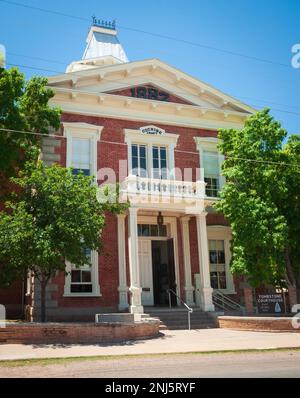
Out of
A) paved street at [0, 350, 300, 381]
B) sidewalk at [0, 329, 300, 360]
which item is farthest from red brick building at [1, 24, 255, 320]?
paved street at [0, 350, 300, 381]

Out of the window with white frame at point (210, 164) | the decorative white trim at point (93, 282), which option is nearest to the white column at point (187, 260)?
the window with white frame at point (210, 164)

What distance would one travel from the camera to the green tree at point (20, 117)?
14.9 metres

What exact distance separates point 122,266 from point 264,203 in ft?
20.4

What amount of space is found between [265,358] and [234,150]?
975cm

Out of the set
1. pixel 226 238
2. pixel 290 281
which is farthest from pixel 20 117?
pixel 290 281

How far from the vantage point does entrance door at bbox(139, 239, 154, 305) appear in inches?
767

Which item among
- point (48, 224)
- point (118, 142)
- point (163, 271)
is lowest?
point (163, 271)

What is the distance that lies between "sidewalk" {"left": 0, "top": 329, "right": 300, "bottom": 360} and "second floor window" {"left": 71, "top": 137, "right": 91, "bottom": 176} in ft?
26.3

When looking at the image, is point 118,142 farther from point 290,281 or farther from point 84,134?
point 290,281

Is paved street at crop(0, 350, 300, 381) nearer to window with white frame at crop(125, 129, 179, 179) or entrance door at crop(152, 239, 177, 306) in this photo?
entrance door at crop(152, 239, 177, 306)

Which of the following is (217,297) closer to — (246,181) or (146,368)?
(246,181)

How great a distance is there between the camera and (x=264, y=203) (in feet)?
55.2

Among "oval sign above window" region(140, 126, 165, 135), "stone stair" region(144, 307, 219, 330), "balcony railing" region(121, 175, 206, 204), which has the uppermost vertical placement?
"oval sign above window" region(140, 126, 165, 135)
